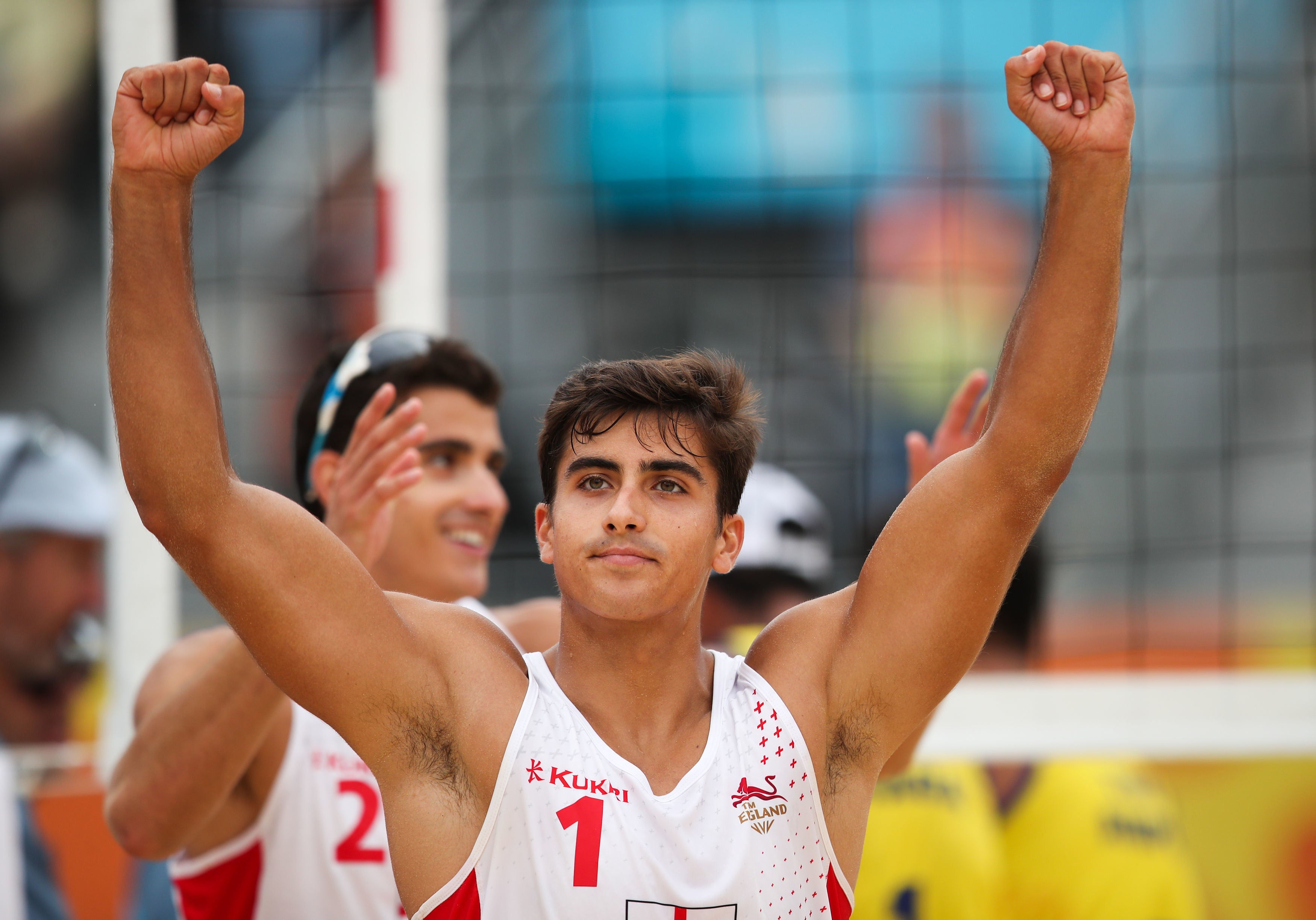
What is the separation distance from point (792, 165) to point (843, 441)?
6.60 feet

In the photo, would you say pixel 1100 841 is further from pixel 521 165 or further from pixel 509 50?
pixel 509 50

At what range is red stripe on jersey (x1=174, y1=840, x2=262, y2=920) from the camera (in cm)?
283

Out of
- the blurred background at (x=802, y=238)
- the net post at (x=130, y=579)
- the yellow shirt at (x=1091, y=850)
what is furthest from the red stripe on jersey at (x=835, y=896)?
the blurred background at (x=802, y=238)

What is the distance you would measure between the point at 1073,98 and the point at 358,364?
190 cm

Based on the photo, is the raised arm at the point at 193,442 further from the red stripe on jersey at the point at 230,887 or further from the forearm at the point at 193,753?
the red stripe on jersey at the point at 230,887

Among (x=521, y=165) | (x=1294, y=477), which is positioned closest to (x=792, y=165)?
(x=521, y=165)

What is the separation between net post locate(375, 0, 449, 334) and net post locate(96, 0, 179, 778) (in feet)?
3.05

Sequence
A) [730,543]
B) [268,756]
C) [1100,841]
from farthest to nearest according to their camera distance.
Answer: [1100,841] < [268,756] < [730,543]

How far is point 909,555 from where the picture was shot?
2.09 m

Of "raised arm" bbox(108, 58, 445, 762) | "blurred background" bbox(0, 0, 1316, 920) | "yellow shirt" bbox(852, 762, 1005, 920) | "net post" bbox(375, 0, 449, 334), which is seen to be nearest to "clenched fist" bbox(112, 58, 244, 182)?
"raised arm" bbox(108, 58, 445, 762)

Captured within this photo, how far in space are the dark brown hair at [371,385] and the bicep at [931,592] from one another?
5.01ft

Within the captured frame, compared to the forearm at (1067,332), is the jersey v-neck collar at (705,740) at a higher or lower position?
lower

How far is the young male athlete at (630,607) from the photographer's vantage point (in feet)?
6.15

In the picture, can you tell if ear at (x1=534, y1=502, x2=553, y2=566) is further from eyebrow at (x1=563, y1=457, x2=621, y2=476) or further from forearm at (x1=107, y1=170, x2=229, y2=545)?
forearm at (x1=107, y1=170, x2=229, y2=545)
